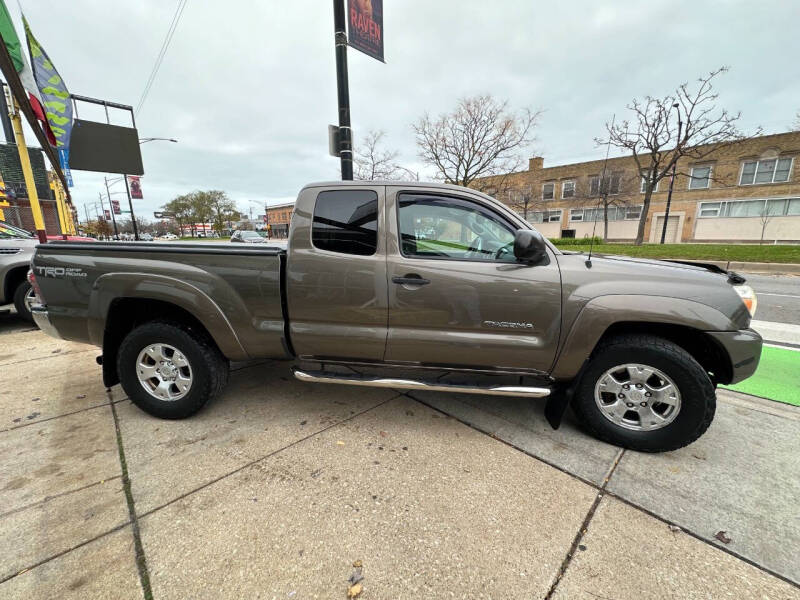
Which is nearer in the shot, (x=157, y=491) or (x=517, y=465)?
(x=157, y=491)

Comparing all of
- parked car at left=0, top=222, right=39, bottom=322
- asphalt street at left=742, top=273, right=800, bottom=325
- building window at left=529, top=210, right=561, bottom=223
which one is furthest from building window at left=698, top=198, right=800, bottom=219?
parked car at left=0, top=222, right=39, bottom=322

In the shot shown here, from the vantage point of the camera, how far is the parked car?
5207mm

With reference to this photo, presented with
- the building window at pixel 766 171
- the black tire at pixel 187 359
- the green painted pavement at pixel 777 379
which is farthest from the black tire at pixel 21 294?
the building window at pixel 766 171

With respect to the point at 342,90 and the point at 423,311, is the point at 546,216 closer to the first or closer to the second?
the point at 342,90

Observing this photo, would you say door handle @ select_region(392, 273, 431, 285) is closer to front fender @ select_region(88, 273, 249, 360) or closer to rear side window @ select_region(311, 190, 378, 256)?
rear side window @ select_region(311, 190, 378, 256)

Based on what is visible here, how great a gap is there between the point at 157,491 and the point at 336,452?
1.08 m

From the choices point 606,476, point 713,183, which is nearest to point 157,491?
point 606,476

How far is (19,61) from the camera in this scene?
6.43 meters

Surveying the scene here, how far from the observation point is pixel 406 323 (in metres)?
2.63

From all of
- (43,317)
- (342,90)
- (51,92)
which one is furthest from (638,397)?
(51,92)

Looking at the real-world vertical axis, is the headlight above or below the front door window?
below

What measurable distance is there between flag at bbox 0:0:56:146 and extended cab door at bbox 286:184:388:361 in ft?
24.0

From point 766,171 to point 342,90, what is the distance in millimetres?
36804

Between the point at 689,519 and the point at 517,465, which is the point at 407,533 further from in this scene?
the point at 689,519
